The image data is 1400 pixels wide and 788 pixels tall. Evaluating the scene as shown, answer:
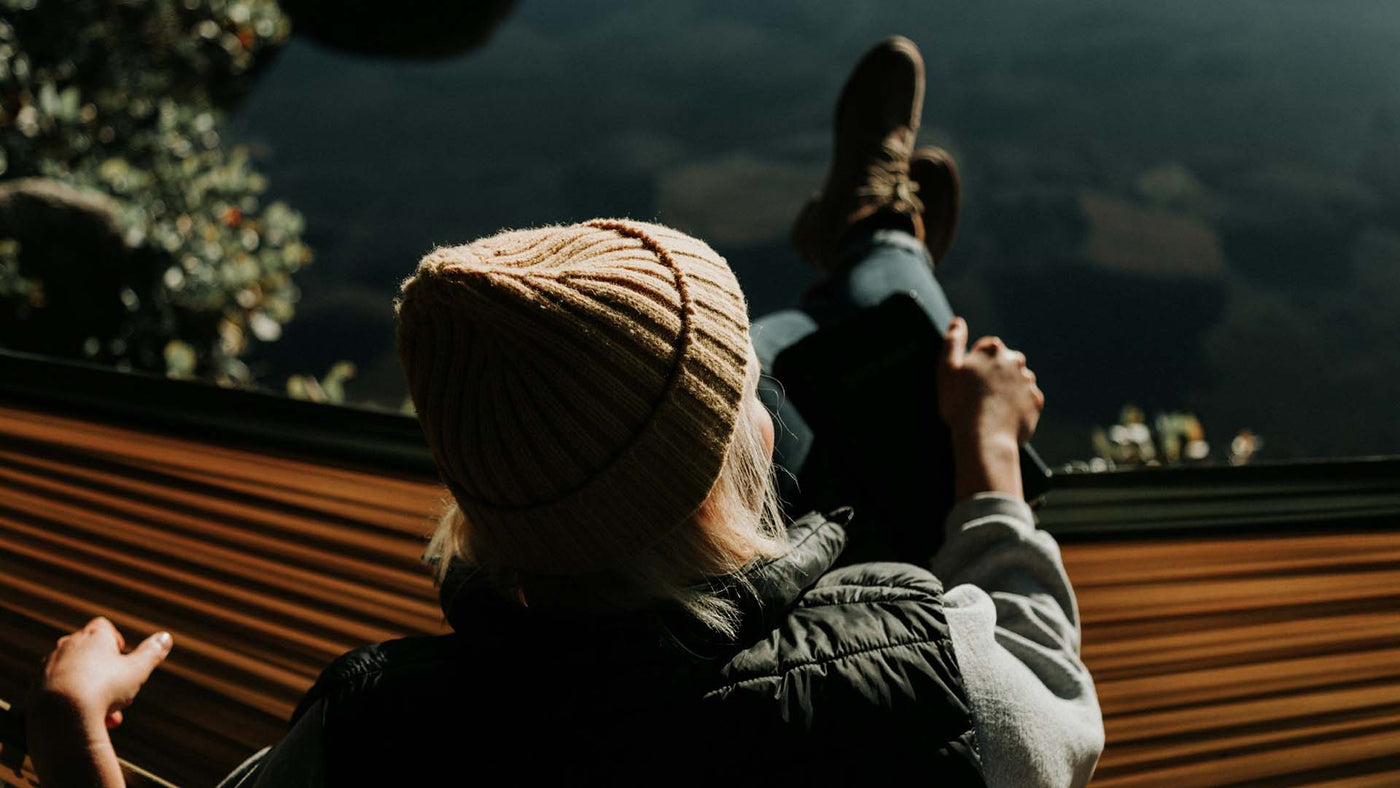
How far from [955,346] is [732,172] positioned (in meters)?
3.23

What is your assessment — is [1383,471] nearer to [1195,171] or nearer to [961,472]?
[961,472]

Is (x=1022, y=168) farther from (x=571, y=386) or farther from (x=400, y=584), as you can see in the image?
(x=571, y=386)

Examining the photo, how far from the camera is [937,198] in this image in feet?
6.19

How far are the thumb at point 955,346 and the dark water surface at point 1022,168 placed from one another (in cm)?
206

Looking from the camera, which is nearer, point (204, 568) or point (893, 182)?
point (204, 568)

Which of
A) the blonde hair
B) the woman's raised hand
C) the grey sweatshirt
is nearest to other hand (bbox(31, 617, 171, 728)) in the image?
the grey sweatshirt

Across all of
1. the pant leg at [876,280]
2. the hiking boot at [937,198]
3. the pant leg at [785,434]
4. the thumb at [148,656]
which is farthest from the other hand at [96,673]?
the hiking boot at [937,198]

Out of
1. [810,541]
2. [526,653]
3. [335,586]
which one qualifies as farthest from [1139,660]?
[335,586]

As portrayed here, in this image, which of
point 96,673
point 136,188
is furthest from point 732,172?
point 96,673

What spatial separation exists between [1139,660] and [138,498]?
3.79ft

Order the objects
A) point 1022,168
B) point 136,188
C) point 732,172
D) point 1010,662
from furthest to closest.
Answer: point 732,172 → point 1022,168 → point 136,188 → point 1010,662

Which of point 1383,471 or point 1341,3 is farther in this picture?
point 1341,3

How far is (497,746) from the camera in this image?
64 cm

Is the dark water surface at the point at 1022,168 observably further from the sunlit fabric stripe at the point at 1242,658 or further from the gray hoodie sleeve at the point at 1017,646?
the gray hoodie sleeve at the point at 1017,646
